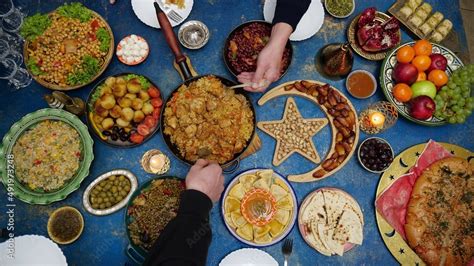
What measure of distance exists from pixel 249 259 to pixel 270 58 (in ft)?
4.65

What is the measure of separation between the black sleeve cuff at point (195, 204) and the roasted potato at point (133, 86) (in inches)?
35.7

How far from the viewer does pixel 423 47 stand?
284 centimetres

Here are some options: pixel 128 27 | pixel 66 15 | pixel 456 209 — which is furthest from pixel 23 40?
pixel 456 209

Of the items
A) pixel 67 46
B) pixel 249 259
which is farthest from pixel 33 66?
pixel 249 259

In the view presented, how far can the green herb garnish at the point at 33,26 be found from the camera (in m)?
2.58

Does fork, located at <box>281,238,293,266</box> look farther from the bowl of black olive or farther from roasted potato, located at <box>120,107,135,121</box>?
roasted potato, located at <box>120,107,135,121</box>

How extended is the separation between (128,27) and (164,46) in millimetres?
326

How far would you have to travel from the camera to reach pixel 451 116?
9.32 ft

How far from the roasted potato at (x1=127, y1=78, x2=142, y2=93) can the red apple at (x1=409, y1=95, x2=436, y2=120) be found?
2101 mm

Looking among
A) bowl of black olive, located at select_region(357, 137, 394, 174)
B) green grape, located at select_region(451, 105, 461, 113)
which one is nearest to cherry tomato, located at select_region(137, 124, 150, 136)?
bowl of black olive, located at select_region(357, 137, 394, 174)

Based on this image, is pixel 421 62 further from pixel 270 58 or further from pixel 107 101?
pixel 107 101

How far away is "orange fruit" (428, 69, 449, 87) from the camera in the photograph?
2838 mm

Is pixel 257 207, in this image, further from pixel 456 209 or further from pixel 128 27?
pixel 128 27

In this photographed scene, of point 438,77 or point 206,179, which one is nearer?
point 206,179
